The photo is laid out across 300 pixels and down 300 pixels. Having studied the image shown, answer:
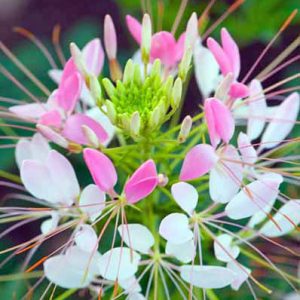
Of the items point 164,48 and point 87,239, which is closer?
point 87,239

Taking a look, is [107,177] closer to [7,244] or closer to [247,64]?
[7,244]

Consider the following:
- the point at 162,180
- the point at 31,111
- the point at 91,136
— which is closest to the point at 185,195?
the point at 162,180

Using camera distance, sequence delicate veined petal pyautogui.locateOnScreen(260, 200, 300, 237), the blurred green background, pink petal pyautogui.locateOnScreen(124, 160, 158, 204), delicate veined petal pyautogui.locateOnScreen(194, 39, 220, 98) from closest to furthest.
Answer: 1. pink petal pyautogui.locateOnScreen(124, 160, 158, 204)
2. delicate veined petal pyautogui.locateOnScreen(260, 200, 300, 237)
3. delicate veined petal pyautogui.locateOnScreen(194, 39, 220, 98)
4. the blurred green background

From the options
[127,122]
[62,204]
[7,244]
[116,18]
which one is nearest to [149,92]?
[127,122]

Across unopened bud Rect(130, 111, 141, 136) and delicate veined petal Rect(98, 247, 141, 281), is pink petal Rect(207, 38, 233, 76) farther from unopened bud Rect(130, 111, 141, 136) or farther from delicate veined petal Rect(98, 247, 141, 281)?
delicate veined petal Rect(98, 247, 141, 281)

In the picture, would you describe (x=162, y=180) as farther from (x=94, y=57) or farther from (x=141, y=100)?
(x=94, y=57)

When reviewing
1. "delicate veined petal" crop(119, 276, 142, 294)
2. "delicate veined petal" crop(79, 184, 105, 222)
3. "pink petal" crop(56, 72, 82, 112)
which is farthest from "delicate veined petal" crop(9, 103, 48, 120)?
"delicate veined petal" crop(119, 276, 142, 294)
